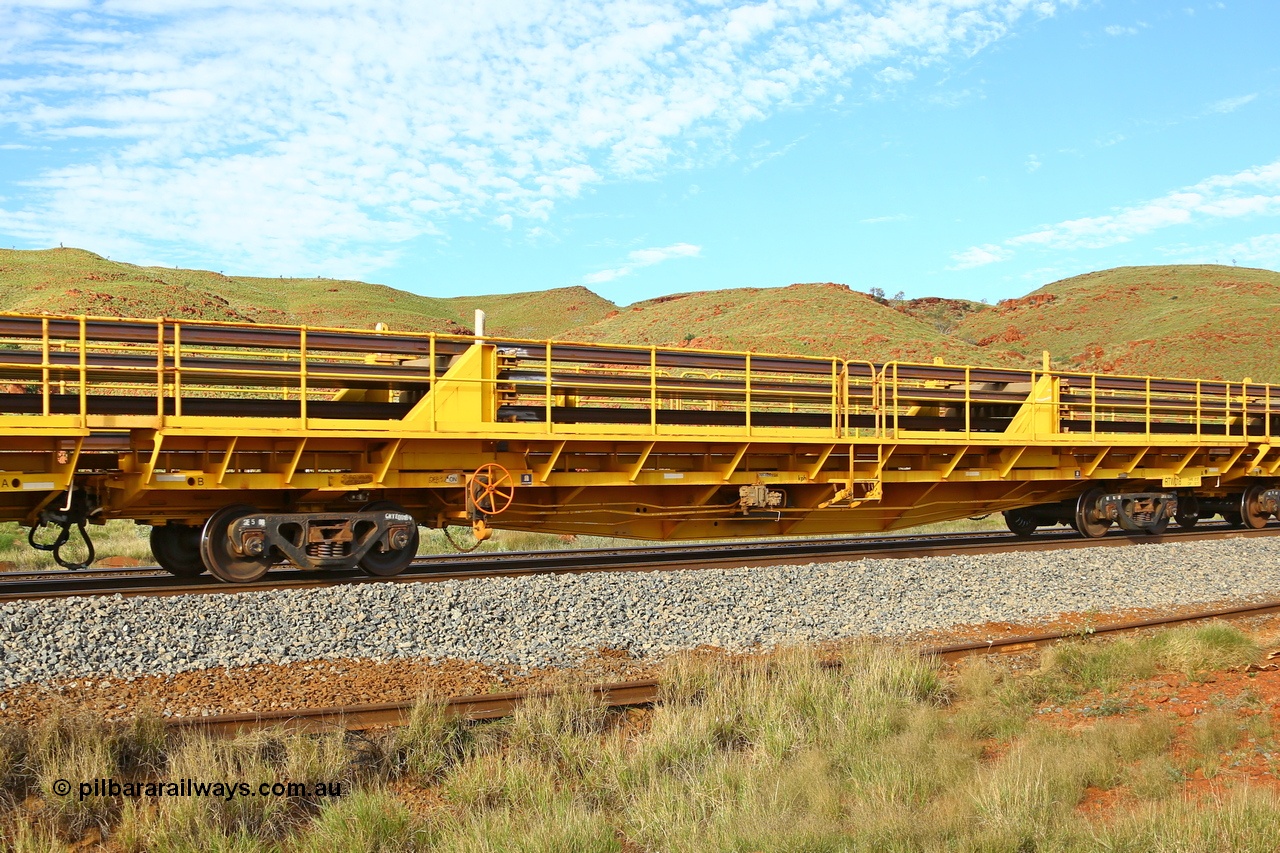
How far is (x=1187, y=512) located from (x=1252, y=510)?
4.32 feet

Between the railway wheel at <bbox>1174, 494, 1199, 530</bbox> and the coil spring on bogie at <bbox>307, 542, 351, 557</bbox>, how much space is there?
1633 cm

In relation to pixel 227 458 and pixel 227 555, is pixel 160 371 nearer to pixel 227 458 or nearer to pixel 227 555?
pixel 227 458

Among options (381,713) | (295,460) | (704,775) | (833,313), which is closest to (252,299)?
(833,313)

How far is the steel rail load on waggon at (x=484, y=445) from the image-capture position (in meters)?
9.69

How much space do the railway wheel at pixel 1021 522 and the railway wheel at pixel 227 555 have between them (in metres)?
13.6

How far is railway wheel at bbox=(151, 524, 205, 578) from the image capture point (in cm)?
1089

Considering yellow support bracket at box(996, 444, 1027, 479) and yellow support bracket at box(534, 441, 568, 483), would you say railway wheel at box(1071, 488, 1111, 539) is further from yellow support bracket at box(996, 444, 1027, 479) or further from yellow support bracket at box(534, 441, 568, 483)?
yellow support bracket at box(534, 441, 568, 483)

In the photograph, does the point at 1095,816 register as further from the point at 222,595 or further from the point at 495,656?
the point at 222,595

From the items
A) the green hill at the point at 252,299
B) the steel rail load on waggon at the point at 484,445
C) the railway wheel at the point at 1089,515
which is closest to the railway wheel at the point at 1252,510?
the steel rail load on waggon at the point at 484,445

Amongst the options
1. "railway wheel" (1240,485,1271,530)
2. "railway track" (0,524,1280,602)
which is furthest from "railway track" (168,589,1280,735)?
"railway wheel" (1240,485,1271,530)

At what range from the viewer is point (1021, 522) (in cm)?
1831

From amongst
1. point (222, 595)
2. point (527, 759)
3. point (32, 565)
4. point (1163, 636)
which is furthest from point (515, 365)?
point (32, 565)

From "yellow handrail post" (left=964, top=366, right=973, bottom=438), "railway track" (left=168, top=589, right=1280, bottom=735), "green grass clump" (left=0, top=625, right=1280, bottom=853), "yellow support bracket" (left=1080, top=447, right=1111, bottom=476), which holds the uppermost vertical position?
"yellow handrail post" (left=964, top=366, right=973, bottom=438)

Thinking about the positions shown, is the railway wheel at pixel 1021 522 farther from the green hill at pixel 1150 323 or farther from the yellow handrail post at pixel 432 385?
the green hill at pixel 1150 323
